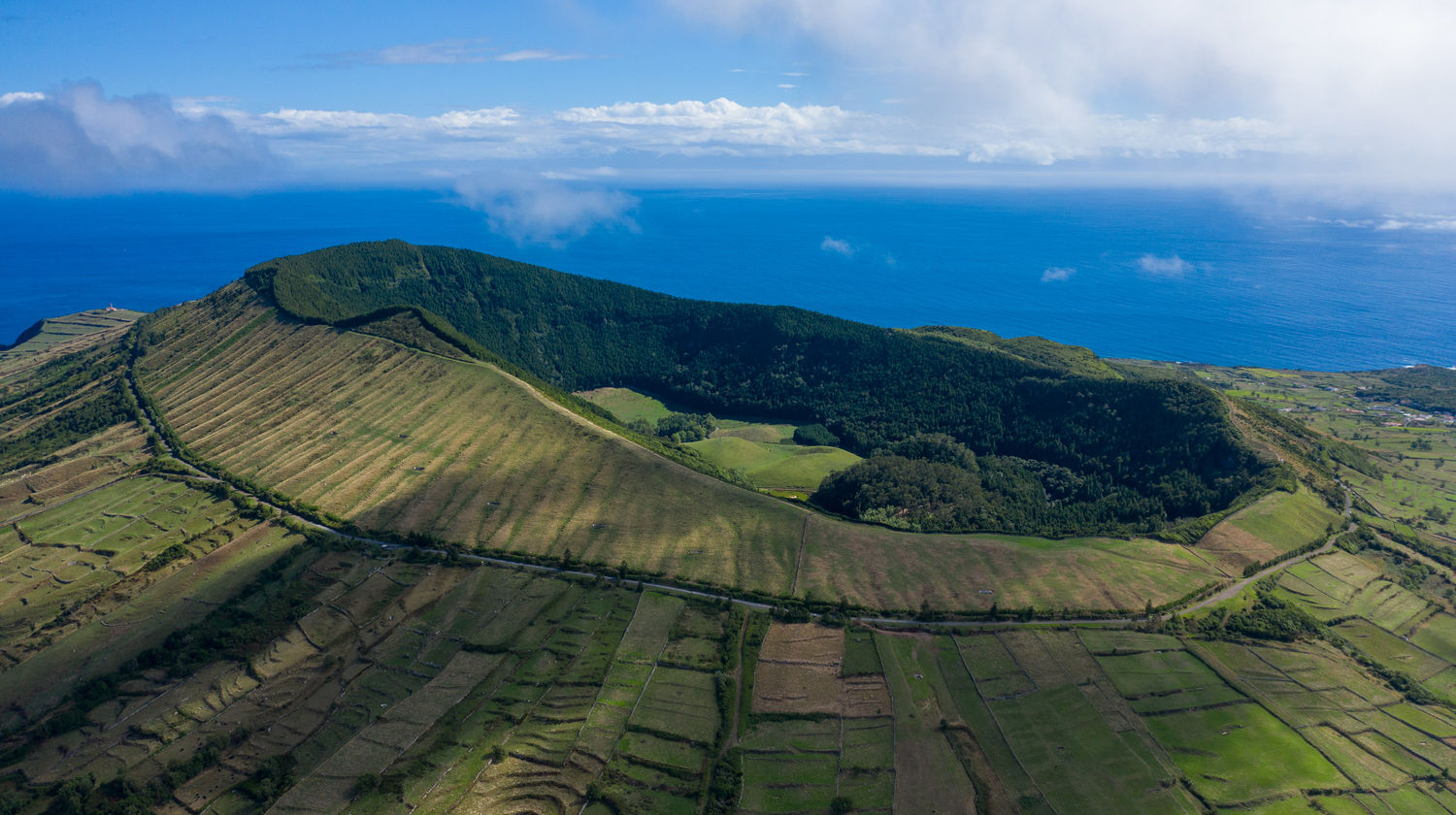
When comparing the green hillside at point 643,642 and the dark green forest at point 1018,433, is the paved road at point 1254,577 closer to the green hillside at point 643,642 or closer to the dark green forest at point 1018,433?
the green hillside at point 643,642

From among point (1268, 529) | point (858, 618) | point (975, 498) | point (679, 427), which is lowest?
point (858, 618)

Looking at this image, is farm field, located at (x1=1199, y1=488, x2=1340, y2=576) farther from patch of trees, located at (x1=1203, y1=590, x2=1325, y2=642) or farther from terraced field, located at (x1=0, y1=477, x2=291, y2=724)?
terraced field, located at (x1=0, y1=477, x2=291, y2=724)

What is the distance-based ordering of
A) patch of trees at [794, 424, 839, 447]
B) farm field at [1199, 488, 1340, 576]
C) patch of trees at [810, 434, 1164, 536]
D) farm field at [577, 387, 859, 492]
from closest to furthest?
farm field at [1199, 488, 1340, 576] < patch of trees at [810, 434, 1164, 536] < farm field at [577, 387, 859, 492] < patch of trees at [794, 424, 839, 447]

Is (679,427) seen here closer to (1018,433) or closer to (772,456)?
(772,456)

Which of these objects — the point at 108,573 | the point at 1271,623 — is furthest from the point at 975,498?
the point at 108,573

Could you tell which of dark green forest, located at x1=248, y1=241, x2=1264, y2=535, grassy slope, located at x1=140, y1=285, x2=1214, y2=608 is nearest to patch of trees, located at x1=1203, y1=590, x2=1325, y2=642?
grassy slope, located at x1=140, y1=285, x2=1214, y2=608

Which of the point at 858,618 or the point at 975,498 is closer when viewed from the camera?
the point at 858,618

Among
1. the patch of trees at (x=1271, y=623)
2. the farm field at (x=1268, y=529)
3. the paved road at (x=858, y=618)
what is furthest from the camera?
the farm field at (x=1268, y=529)

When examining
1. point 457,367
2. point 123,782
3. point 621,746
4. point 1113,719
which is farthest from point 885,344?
point 123,782

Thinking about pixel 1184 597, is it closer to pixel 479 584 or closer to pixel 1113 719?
pixel 1113 719

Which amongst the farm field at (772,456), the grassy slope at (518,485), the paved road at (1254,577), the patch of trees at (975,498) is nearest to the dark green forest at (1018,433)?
the patch of trees at (975,498)
